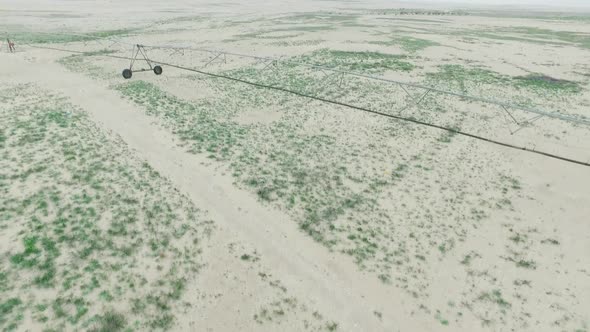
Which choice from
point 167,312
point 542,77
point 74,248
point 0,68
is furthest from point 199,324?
point 542,77

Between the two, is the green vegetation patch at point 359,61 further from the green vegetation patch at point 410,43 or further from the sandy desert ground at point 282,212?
the sandy desert ground at point 282,212

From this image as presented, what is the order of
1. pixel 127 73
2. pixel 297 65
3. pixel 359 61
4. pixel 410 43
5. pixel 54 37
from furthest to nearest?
pixel 410 43 → pixel 54 37 → pixel 359 61 → pixel 297 65 → pixel 127 73

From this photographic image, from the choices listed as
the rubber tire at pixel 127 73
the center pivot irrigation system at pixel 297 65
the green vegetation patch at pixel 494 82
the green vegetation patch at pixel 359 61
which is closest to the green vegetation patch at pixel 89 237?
the center pivot irrigation system at pixel 297 65

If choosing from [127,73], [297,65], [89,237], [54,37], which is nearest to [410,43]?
[297,65]

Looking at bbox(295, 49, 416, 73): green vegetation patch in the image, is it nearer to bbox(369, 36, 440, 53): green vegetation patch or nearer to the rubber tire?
bbox(369, 36, 440, 53): green vegetation patch

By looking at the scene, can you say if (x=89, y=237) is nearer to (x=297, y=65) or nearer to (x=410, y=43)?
(x=297, y=65)

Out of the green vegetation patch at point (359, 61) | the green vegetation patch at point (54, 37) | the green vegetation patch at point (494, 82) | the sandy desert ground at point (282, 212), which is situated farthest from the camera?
the green vegetation patch at point (54, 37)

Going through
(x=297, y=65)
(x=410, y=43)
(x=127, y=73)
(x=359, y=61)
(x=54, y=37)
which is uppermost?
(x=410, y=43)

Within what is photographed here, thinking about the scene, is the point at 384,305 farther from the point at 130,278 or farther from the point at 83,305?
the point at 83,305
